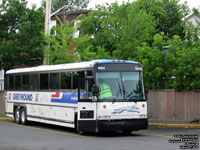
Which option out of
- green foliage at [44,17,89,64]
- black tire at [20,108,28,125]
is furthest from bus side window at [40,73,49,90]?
green foliage at [44,17,89,64]

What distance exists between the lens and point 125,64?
1769 cm

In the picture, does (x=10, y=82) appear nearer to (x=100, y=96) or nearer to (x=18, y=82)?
(x=18, y=82)

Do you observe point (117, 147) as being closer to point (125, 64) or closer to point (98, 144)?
point (98, 144)

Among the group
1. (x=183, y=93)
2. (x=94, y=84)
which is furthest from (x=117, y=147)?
(x=183, y=93)

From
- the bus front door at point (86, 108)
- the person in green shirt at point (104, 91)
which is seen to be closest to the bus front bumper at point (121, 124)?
the bus front door at point (86, 108)

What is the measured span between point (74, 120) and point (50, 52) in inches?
458

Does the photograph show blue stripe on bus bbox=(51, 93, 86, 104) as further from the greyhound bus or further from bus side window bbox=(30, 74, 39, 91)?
bus side window bbox=(30, 74, 39, 91)

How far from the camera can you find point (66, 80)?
62.7ft

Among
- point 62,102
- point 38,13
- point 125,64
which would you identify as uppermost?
point 38,13

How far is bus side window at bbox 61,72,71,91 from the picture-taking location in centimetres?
1883

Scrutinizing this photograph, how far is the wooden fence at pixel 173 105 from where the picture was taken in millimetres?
22859

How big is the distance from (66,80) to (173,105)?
747 centimetres

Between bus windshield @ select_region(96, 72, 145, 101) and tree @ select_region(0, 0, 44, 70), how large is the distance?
16738 millimetres

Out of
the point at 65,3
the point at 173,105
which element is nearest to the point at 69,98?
the point at 173,105
